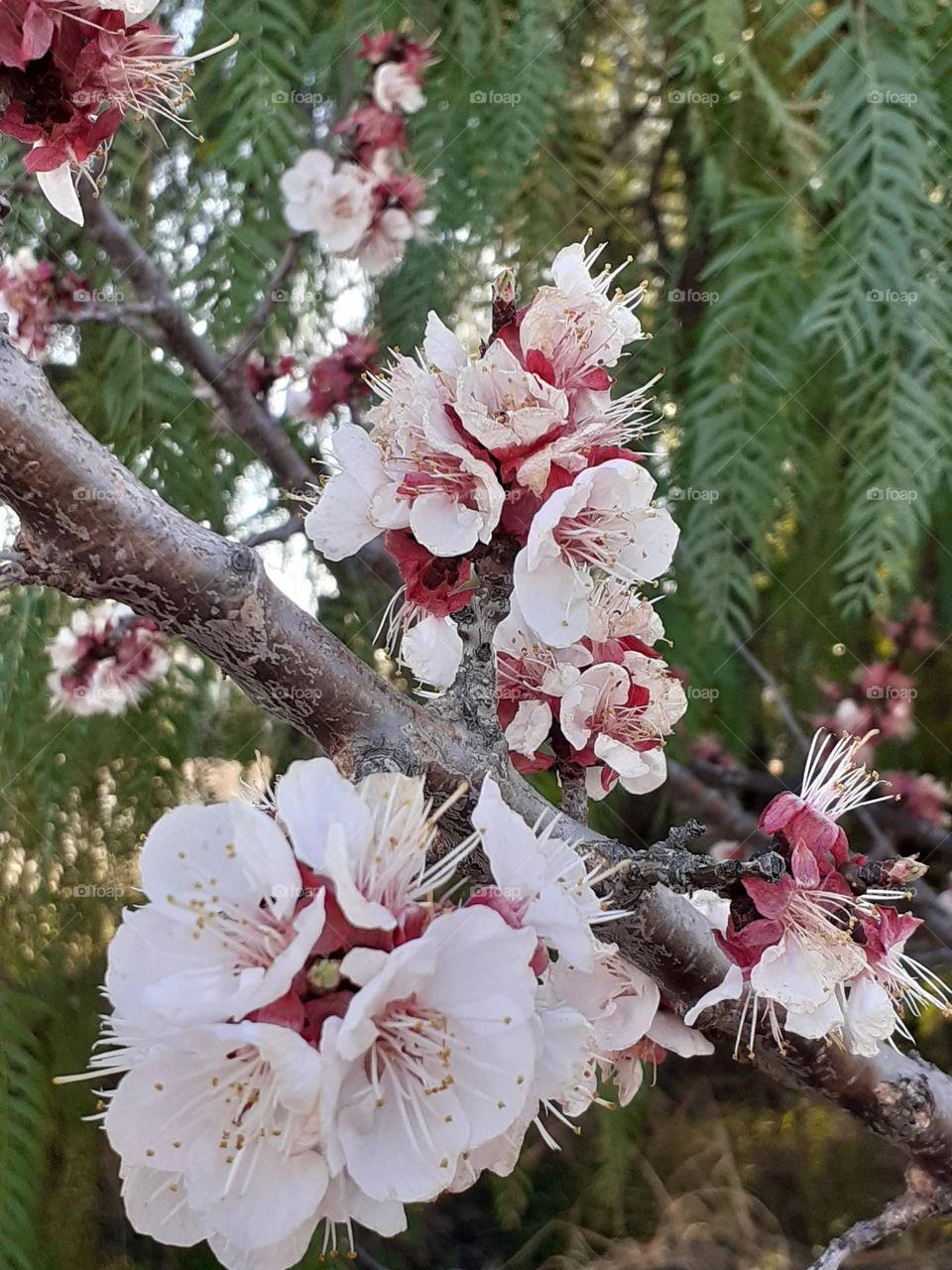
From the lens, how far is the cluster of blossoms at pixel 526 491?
16.3 inches

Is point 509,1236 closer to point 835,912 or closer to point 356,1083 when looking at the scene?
point 835,912

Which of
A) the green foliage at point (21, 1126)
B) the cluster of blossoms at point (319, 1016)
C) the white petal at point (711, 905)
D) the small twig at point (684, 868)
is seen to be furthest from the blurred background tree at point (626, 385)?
the cluster of blossoms at point (319, 1016)

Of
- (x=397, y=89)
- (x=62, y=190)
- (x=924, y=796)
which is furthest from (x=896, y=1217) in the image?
(x=397, y=89)

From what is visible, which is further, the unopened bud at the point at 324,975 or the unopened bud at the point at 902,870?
the unopened bud at the point at 902,870

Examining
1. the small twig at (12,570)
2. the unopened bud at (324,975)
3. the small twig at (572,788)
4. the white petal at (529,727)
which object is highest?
the unopened bud at (324,975)

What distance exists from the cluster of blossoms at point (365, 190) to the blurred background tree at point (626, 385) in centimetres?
3

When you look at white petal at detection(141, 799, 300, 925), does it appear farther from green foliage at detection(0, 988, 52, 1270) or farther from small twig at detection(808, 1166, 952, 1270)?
green foliage at detection(0, 988, 52, 1270)

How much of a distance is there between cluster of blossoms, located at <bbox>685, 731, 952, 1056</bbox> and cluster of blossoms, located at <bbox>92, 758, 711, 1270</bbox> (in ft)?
0.38

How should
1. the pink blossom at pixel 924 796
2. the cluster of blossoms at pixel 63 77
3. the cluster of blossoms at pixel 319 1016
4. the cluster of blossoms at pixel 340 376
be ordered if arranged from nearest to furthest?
1. the cluster of blossoms at pixel 319 1016
2. the cluster of blossoms at pixel 63 77
3. the cluster of blossoms at pixel 340 376
4. the pink blossom at pixel 924 796

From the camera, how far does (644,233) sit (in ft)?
4.26

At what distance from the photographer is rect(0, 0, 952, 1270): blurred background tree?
0.90 m

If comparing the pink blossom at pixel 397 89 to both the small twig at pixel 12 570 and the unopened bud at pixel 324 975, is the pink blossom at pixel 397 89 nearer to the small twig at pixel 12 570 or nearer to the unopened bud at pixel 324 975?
the small twig at pixel 12 570

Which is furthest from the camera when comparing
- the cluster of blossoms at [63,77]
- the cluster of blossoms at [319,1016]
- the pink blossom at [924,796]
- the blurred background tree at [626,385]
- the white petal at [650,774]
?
the pink blossom at [924,796]

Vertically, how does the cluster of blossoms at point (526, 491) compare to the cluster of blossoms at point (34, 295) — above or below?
above
